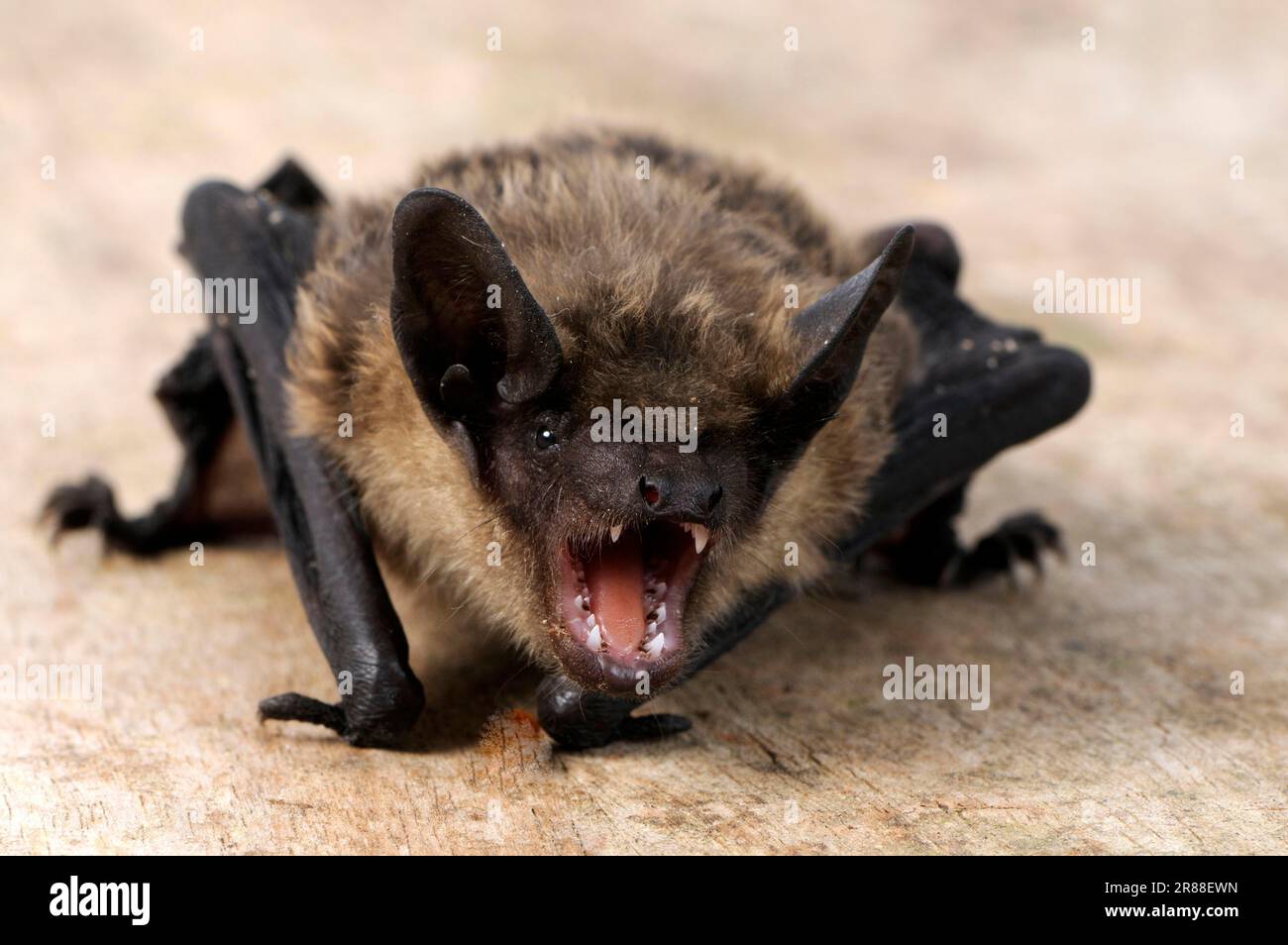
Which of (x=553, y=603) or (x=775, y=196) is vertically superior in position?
(x=775, y=196)

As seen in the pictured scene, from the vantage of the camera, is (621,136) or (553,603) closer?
(553,603)

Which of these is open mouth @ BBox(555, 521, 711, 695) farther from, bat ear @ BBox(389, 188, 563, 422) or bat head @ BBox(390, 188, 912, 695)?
bat ear @ BBox(389, 188, 563, 422)

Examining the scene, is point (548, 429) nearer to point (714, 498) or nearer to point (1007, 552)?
point (714, 498)

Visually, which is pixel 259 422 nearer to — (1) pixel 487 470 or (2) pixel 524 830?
(1) pixel 487 470

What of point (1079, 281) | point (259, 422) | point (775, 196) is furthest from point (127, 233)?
point (1079, 281)

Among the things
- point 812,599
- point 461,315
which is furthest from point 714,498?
point 812,599

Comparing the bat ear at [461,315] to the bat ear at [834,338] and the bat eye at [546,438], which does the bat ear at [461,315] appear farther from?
the bat ear at [834,338]

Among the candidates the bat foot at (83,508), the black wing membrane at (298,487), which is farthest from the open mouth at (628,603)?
the bat foot at (83,508)

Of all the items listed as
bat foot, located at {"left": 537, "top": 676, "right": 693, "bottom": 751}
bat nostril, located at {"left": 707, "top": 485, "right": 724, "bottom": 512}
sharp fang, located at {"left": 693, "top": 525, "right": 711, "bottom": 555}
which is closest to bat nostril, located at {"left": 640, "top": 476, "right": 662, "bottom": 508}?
bat nostril, located at {"left": 707, "top": 485, "right": 724, "bottom": 512}
